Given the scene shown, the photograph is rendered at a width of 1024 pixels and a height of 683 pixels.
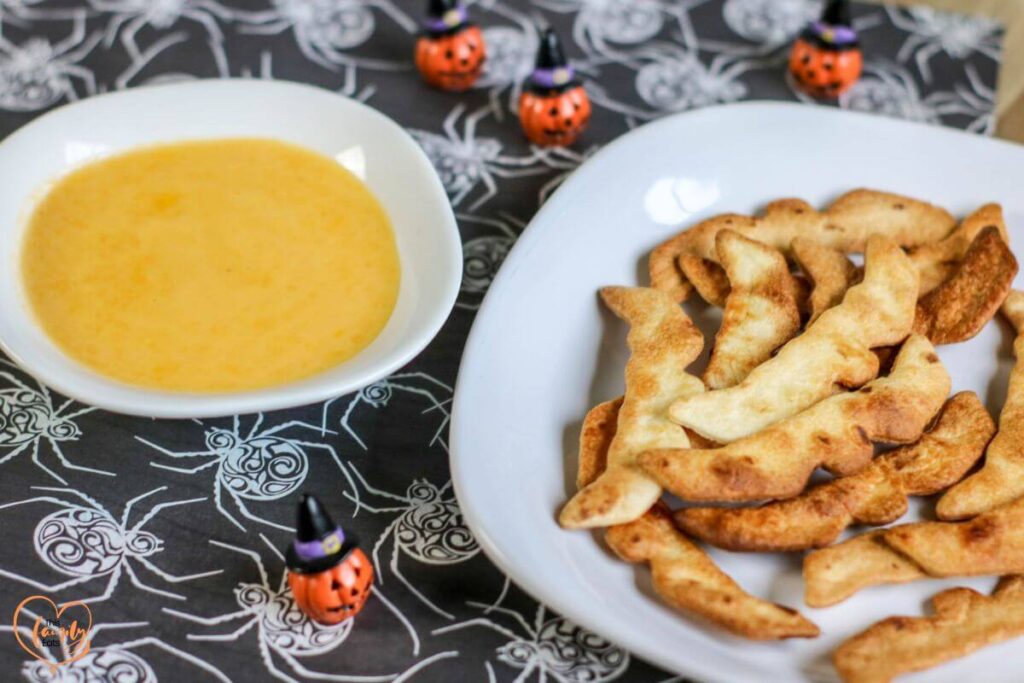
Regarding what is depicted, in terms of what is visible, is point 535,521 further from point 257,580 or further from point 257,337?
point 257,337

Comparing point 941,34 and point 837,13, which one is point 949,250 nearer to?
point 837,13

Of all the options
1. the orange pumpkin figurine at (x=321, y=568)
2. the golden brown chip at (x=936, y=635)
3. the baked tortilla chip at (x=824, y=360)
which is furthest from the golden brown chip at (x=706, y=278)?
the orange pumpkin figurine at (x=321, y=568)

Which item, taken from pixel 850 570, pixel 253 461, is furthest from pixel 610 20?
pixel 850 570

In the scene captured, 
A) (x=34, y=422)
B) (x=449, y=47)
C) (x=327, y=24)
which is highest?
(x=449, y=47)

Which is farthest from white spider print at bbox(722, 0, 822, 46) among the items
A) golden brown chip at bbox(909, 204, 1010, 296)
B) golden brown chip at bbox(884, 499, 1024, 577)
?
golden brown chip at bbox(884, 499, 1024, 577)

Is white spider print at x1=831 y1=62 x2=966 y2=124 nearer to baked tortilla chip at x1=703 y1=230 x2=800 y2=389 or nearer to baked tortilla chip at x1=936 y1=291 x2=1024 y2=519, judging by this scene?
baked tortilla chip at x1=703 y1=230 x2=800 y2=389
